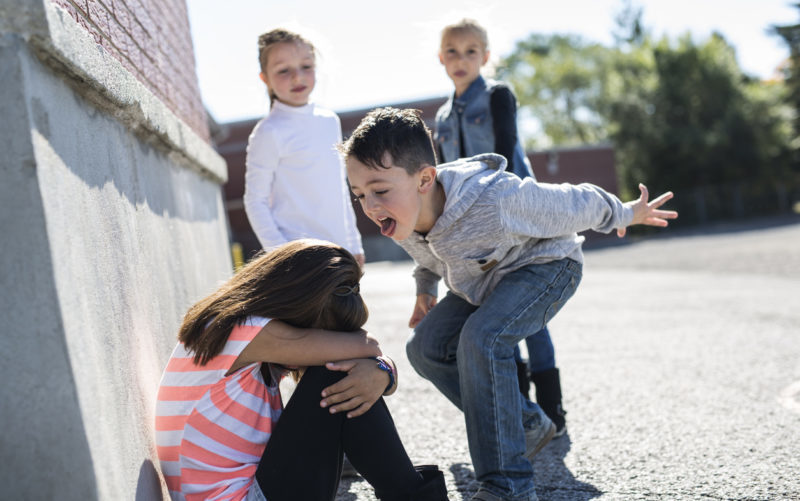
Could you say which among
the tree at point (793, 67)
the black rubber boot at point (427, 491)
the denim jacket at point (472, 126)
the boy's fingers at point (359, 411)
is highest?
the tree at point (793, 67)

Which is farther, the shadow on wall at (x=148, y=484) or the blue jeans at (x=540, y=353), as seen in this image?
the blue jeans at (x=540, y=353)

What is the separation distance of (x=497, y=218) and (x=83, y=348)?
57.7 inches

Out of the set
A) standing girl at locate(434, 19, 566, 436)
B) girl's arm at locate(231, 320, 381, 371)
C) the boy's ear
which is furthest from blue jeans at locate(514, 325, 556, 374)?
girl's arm at locate(231, 320, 381, 371)

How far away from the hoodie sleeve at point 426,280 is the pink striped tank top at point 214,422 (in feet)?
3.90

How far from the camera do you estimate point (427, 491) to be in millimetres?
2232

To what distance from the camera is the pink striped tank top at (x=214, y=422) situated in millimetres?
2131

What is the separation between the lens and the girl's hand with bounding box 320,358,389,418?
215cm

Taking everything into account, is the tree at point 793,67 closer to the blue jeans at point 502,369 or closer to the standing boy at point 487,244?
the standing boy at point 487,244

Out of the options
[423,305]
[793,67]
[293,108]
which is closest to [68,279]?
[423,305]

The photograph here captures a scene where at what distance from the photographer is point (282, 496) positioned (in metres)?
2.07

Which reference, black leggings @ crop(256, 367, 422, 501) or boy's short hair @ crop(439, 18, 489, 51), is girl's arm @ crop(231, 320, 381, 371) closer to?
black leggings @ crop(256, 367, 422, 501)

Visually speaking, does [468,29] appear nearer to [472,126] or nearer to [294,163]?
[472,126]

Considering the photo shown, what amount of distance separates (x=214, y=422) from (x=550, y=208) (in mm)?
1382

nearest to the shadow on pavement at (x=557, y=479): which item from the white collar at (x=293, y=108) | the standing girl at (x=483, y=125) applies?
the standing girl at (x=483, y=125)
